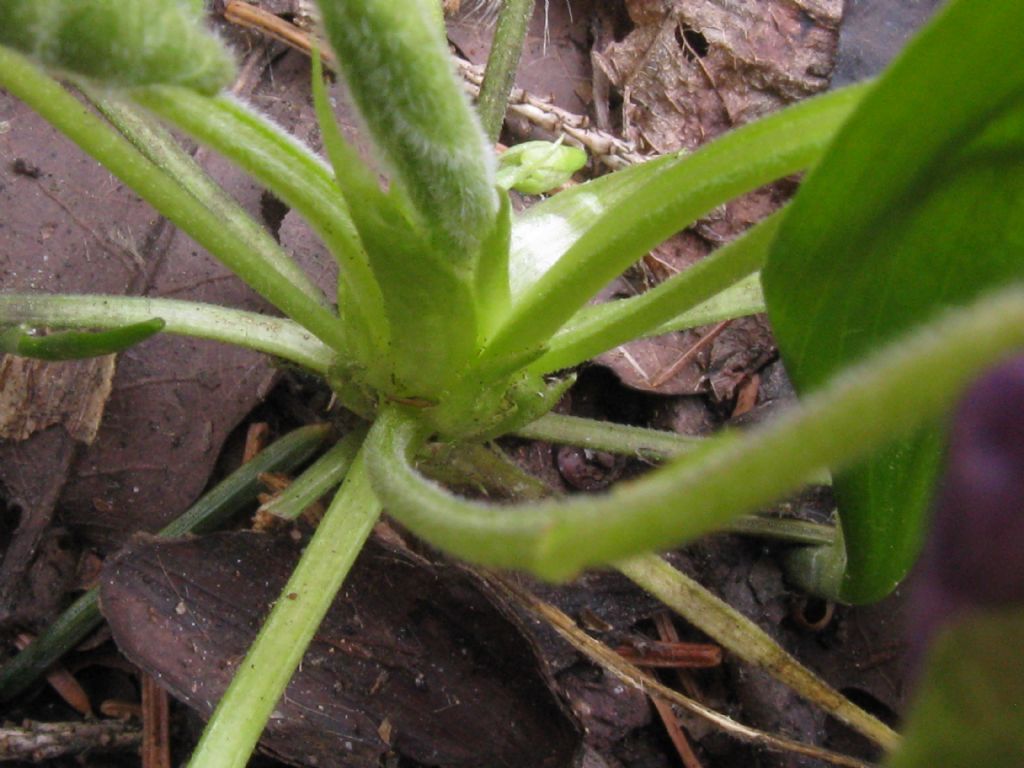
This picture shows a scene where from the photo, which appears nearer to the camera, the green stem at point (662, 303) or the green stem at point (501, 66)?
the green stem at point (662, 303)

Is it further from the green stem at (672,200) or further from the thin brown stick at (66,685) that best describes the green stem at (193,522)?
the green stem at (672,200)

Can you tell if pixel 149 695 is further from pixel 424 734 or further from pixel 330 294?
pixel 330 294

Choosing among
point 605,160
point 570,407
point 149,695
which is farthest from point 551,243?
point 149,695

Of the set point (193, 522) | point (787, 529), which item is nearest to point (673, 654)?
point (787, 529)

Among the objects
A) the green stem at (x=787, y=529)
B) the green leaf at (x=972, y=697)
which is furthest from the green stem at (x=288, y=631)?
the green leaf at (x=972, y=697)

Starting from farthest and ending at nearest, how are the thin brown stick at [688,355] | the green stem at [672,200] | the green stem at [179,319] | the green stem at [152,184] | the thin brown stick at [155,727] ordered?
the thin brown stick at [688,355]
the thin brown stick at [155,727]
the green stem at [179,319]
the green stem at [152,184]
the green stem at [672,200]

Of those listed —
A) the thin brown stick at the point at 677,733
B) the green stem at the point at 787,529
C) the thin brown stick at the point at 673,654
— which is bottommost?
the thin brown stick at the point at 677,733
